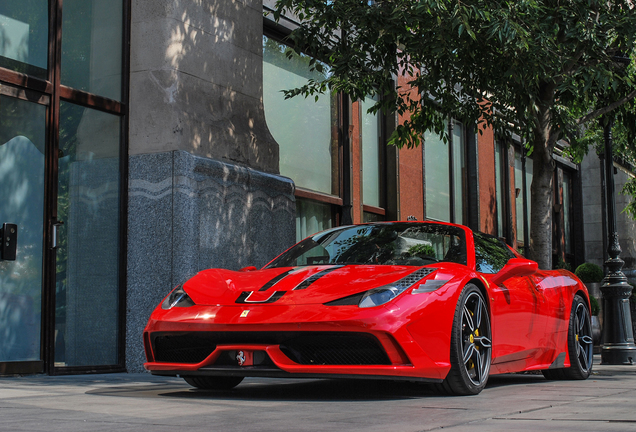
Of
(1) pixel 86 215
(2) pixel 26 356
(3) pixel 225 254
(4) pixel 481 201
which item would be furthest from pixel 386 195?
(2) pixel 26 356

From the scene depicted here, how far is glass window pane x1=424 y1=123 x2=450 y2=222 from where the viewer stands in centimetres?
1827

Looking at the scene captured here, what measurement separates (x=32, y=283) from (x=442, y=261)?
13.4ft

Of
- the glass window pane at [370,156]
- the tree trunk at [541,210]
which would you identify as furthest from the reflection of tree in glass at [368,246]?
the glass window pane at [370,156]

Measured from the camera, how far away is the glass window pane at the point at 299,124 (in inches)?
504

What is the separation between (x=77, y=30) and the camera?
860 centimetres

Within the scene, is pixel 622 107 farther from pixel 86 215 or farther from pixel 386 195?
pixel 86 215

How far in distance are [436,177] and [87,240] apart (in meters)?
11.6

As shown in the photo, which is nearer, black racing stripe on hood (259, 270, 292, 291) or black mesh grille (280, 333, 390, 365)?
black mesh grille (280, 333, 390, 365)

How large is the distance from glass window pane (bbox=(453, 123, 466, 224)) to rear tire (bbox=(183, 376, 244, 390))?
1445cm

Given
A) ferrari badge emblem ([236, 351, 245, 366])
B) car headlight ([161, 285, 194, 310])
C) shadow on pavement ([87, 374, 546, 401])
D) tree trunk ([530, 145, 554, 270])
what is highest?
tree trunk ([530, 145, 554, 270])

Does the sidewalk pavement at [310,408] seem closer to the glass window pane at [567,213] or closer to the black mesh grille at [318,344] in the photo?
the black mesh grille at [318,344]

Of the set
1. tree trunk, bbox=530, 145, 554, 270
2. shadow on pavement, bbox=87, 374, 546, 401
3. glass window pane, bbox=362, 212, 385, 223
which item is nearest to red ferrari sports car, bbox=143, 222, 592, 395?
shadow on pavement, bbox=87, 374, 546, 401

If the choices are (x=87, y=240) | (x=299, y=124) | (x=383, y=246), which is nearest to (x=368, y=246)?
(x=383, y=246)

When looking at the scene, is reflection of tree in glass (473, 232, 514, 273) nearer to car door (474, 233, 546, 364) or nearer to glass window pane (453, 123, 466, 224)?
car door (474, 233, 546, 364)
